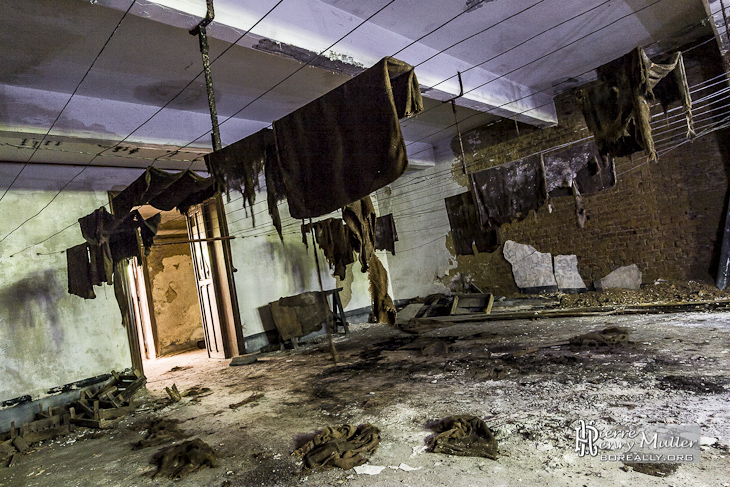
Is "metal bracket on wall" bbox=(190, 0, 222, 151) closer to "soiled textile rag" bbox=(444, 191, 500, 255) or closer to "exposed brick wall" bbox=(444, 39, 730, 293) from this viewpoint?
"soiled textile rag" bbox=(444, 191, 500, 255)

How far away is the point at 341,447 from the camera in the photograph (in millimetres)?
3180

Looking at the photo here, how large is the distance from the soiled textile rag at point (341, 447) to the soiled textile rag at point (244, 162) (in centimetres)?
204

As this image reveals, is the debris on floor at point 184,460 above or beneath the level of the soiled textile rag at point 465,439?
above

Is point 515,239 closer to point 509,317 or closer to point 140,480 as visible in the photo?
point 509,317

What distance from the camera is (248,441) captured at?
3.76 metres

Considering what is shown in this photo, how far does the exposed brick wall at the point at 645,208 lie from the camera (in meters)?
6.59

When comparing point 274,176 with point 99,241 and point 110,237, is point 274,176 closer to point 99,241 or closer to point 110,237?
point 99,241

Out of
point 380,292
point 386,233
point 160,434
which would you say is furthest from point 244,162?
point 386,233

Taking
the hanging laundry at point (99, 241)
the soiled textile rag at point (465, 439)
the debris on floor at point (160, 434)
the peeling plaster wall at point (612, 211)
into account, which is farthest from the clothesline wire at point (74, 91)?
the peeling plaster wall at point (612, 211)

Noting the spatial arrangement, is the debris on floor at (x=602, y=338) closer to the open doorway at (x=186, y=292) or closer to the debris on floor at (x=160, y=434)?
the debris on floor at (x=160, y=434)

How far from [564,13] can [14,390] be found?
8.91m

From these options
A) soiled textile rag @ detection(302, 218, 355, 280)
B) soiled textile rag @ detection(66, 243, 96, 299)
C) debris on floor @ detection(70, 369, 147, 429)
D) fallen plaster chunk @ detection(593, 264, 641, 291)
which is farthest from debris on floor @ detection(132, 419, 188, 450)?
fallen plaster chunk @ detection(593, 264, 641, 291)

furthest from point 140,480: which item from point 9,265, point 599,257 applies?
point 599,257

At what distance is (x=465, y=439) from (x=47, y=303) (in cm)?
647
